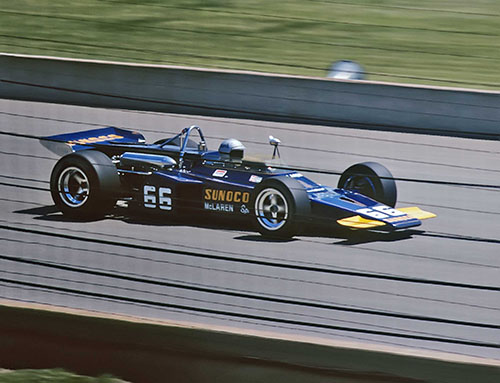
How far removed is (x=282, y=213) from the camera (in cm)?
255

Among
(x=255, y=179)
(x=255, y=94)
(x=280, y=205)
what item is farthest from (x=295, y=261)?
(x=255, y=94)

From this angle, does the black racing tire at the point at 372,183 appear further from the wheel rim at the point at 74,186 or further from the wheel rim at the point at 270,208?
the wheel rim at the point at 74,186

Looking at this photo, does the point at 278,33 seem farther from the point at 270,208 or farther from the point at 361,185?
the point at 270,208

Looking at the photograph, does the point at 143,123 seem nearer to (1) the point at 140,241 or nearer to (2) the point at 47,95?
(2) the point at 47,95

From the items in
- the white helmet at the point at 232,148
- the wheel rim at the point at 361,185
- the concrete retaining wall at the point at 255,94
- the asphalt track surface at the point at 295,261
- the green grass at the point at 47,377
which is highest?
the concrete retaining wall at the point at 255,94

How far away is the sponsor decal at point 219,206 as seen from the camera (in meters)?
2.75

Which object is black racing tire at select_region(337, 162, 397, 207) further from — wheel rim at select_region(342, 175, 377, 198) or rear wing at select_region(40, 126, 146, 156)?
rear wing at select_region(40, 126, 146, 156)

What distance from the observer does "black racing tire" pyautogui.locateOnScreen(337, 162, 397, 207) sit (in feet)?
9.28

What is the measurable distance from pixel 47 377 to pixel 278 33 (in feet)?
14.4

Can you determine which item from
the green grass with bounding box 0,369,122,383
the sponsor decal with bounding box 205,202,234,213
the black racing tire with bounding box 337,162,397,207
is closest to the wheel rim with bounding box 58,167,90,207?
the sponsor decal with bounding box 205,202,234,213

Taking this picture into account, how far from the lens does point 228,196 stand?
282 centimetres

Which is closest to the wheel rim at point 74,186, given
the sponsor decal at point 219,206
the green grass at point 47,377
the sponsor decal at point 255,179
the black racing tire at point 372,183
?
the sponsor decal at point 219,206

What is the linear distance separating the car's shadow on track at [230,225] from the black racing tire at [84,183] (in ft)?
0.13

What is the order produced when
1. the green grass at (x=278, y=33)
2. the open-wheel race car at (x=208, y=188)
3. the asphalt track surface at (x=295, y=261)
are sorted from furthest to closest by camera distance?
1. the green grass at (x=278, y=33)
2. the open-wheel race car at (x=208, y=188)
3. the asphalt track surface at (x=295, y=261)
